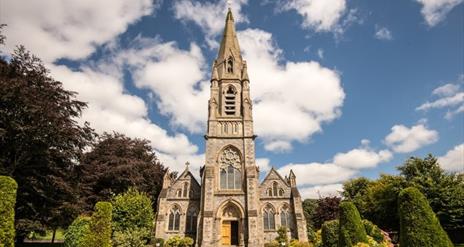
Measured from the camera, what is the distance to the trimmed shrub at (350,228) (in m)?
12.8

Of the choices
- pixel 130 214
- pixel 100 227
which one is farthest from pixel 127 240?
pixel 100 227

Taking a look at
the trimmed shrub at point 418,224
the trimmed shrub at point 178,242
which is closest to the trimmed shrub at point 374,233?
the trimmed shrub at point 418,224

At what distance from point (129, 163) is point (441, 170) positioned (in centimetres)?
3132

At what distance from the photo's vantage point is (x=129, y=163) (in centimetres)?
2961

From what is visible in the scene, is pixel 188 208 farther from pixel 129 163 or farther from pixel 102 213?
pixel 102 213

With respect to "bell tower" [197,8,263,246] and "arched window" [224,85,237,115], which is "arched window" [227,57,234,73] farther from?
"arched window" [224,85,237,115]

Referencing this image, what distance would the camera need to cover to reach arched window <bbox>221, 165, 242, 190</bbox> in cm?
2877

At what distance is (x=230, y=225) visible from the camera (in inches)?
1089

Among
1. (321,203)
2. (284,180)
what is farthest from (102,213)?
(321,203)

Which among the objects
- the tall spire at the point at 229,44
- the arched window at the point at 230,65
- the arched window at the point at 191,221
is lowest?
the arched window at the point at 191,221

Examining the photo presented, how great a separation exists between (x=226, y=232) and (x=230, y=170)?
605 cm

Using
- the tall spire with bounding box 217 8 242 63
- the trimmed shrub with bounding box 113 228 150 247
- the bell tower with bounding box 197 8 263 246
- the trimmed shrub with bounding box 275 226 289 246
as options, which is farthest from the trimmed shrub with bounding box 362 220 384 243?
the tall spire with bounding box 217 8 242 63

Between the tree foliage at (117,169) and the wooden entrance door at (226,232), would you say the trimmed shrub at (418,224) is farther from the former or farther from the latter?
the tree foliage at (117,169)

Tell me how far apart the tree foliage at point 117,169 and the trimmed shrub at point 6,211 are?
48.8ft
